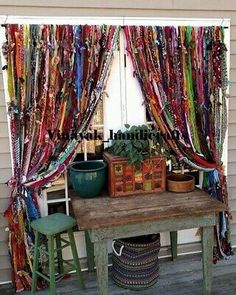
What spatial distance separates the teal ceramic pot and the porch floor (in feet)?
2.53

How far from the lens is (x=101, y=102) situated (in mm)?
2744

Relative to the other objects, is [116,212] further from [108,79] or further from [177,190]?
[108,79]

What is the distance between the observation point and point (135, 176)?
102 inches

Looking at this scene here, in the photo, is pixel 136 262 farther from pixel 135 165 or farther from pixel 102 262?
pixel 135 165

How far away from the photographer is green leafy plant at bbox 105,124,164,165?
255 cm

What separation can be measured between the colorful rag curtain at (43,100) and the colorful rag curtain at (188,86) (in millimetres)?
316

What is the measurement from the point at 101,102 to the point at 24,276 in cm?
152

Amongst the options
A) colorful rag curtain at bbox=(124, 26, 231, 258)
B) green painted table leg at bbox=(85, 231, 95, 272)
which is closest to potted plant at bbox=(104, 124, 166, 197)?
colorful rag curtain at bbox=(124, 26, 231, 258)

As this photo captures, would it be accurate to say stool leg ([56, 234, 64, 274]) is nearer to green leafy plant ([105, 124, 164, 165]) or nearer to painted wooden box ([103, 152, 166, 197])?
painted wooden box ([103, 152, 166, 197])

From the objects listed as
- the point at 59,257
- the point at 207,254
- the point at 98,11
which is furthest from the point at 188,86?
the point at 59,257

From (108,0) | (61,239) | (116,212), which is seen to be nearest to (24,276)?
(61,239)

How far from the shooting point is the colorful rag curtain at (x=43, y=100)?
97.4 inches

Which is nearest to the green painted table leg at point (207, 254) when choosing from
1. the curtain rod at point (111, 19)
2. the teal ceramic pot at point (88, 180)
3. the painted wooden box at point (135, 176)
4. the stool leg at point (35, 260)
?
A: the painted wooden box at point (135, 176)

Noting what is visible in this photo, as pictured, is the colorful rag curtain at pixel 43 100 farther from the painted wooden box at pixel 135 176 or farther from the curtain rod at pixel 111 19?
the painted wooden box at pixel 135 176
